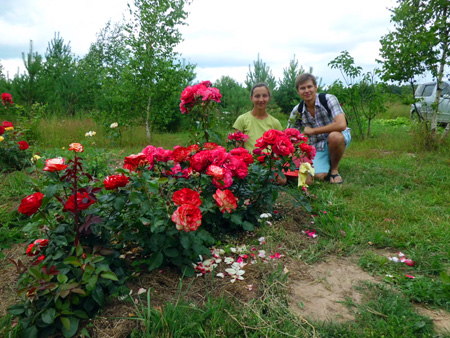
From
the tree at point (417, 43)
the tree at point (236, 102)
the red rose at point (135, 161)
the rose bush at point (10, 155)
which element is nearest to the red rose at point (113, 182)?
the red rose at point (135, 161)

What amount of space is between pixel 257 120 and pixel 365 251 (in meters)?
2.10

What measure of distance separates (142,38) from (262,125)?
13.5 feet

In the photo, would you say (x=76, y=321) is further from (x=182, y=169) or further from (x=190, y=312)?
(x=182, y=169)

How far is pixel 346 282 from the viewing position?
5.44 ft

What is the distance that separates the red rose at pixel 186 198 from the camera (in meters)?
1.45

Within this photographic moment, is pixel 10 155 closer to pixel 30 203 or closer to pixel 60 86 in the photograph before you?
pixel 30 203

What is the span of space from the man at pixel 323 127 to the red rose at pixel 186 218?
2.29 meters

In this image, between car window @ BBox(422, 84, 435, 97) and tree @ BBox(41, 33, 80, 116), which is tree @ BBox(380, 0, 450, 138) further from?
tree @ BBox(41, 33, 80, 116)

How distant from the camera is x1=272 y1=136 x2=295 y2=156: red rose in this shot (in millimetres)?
1958

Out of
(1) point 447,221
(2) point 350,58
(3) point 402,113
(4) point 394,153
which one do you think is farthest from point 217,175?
(3) point 402,113

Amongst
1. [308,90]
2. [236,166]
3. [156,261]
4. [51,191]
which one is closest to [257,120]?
[308,90]

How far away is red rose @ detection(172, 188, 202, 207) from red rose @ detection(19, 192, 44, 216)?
1.84 ft

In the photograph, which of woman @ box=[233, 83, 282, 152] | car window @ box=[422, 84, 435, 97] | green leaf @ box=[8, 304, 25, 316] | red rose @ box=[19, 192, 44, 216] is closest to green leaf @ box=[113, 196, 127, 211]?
red rose @ box=[19, 192, 44, 216]

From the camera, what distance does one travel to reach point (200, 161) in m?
1.62
